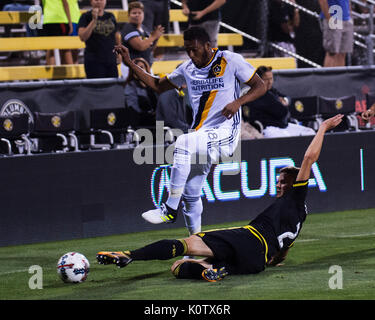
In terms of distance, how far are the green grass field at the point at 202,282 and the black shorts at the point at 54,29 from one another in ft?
17.2

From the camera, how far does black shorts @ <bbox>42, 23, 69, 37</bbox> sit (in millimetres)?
15977

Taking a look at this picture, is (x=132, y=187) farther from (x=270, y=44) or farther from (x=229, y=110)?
(x=270, y=44)

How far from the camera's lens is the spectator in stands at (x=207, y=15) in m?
16.1

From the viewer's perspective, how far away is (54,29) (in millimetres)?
15984

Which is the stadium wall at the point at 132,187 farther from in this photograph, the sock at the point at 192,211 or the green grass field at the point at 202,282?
the sock at the point at 192,211

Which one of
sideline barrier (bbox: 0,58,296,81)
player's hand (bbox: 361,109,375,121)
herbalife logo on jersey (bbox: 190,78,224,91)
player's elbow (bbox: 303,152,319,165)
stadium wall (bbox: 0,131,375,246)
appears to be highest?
herbalife logo on jersey (bbox: 190,78,224,91)

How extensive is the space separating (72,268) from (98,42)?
729cm

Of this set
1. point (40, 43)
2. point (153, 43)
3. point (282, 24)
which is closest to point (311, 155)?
point (153, 43)

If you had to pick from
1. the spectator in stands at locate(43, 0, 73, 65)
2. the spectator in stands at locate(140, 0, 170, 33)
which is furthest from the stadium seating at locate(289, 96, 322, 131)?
the spectator in stands at locate(43, 0, 73, 65)

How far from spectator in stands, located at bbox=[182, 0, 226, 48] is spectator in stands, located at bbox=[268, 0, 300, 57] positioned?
1.40 metres

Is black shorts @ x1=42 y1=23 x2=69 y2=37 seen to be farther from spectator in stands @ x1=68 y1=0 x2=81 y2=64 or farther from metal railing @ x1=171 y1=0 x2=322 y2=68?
metal railing @ x1=171 y1=0 x2=322 y2=68
